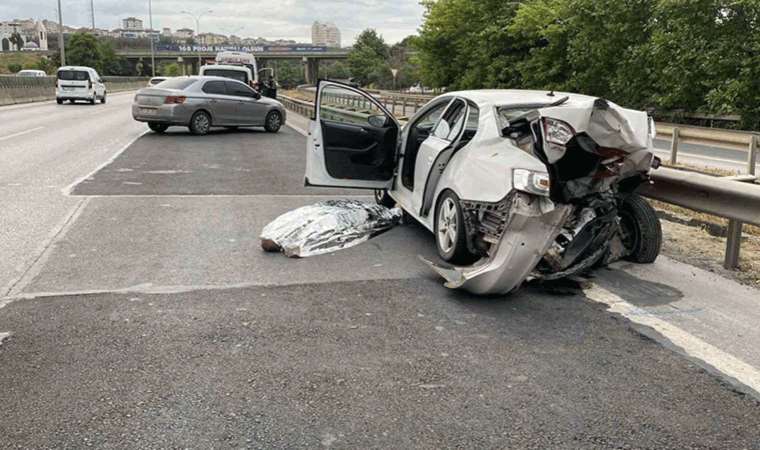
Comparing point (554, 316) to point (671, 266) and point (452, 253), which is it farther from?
point (671, 266)

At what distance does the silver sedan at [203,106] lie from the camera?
60.3 feet

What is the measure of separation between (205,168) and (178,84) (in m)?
7.46

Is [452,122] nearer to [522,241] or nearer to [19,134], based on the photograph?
[522,241]

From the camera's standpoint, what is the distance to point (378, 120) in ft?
24.4

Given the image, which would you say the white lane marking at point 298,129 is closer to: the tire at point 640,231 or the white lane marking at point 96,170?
the white lane marking at point 96,170

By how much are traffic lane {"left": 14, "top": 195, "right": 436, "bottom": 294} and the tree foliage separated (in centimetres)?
1537

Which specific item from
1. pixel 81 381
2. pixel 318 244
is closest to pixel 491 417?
pixel 81 381

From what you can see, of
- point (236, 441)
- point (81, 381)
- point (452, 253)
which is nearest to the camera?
point (236, 441)

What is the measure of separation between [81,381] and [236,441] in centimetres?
111

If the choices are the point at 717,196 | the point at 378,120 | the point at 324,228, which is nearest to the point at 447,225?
the point at 324,228

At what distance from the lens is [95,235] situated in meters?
7.07

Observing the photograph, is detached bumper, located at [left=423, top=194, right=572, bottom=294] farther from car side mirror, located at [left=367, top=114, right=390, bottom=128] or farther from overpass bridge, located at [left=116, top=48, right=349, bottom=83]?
overpass bridge, located at [left=116, top=48, right=349, bottom=83]

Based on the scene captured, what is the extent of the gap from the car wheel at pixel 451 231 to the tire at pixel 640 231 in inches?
64.2

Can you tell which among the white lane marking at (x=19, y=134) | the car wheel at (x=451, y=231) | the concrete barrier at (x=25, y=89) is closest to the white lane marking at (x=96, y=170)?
the white lane marking at (x=19, y=134)
